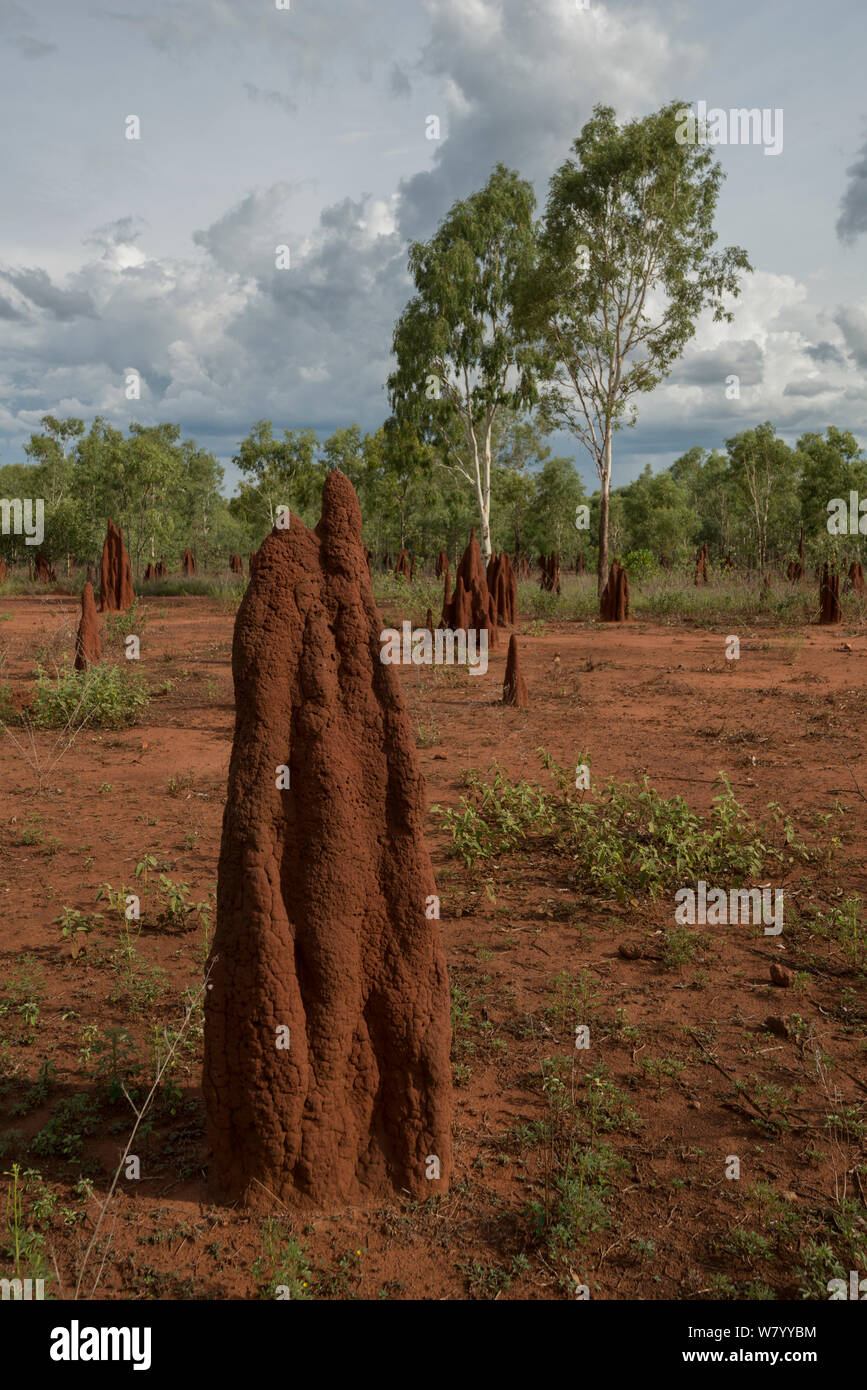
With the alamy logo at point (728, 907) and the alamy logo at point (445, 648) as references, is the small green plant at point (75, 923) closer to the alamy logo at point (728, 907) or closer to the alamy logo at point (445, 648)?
the alamy logo at point (728, 907)

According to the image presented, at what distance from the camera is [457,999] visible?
13.3 ft

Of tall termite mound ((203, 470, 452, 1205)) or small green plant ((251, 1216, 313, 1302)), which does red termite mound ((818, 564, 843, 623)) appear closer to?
tall termite mound ((203, 470, 452, 1205))

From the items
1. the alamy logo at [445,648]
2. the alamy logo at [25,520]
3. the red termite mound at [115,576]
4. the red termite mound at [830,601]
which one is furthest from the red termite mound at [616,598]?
the alamy logo at [25,520]

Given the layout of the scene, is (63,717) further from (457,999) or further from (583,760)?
(457,999)

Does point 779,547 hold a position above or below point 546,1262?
above

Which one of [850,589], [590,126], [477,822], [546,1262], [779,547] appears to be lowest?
[546,1262]

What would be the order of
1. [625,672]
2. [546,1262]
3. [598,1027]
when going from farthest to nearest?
[625,672] → [598,1027] → [546,1262]

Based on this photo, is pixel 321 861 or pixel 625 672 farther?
pixel 625 672

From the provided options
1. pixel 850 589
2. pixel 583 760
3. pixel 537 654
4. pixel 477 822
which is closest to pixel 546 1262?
pixel 477 822

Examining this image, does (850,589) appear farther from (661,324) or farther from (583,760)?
(583,760)

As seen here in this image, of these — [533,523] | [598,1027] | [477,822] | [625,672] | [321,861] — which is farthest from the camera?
[533,523]

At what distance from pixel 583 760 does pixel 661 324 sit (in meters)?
18.2

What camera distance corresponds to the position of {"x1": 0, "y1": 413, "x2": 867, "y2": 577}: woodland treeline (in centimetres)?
2886

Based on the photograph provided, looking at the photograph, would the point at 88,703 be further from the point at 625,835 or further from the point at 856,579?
the point at 856,579
